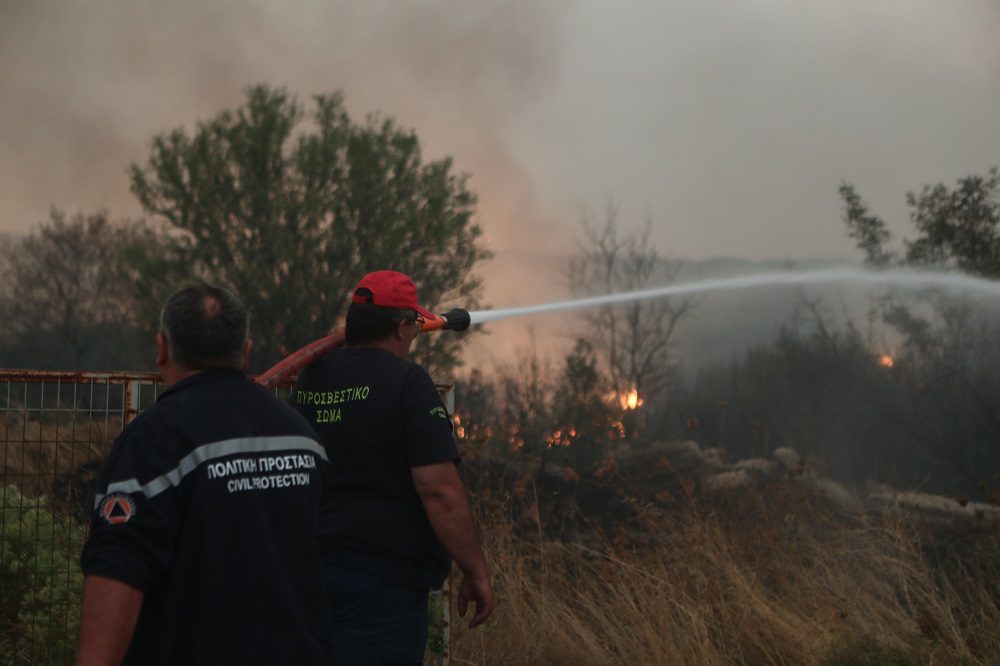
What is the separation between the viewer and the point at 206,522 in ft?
6.87

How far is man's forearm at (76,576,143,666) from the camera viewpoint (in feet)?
6.27

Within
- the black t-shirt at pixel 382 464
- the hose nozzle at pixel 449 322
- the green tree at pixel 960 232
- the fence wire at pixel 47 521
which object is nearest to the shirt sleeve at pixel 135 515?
the black t-shirt at pixel 382 464

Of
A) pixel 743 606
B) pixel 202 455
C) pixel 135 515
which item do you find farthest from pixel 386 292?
pixel 743 606

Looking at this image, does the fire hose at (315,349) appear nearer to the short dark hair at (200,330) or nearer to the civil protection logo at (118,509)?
the short dark hair at (200,330)

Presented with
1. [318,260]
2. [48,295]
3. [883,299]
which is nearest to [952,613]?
[883,299]

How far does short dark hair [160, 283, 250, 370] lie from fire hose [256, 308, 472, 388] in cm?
56

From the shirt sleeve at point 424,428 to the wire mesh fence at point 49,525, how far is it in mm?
915

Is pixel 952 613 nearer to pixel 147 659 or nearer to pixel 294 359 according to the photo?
pixel 294 359

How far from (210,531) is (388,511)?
111 centimetres

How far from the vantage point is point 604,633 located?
5.81 metres

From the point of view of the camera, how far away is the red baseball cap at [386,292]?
339 cm

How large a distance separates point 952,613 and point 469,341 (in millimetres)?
19686

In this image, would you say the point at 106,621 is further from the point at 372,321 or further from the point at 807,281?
the point at 807,281

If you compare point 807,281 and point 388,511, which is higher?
point 807,281
